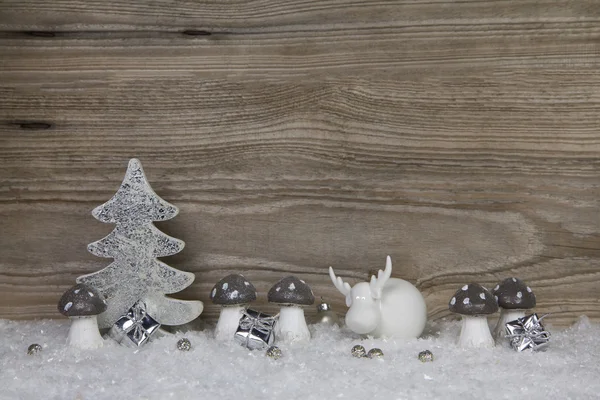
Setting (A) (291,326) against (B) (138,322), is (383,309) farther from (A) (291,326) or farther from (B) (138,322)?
(B) (138,322)

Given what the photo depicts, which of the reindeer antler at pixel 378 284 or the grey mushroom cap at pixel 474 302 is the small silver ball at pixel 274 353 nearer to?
the reindeer antler at pixel 378 284

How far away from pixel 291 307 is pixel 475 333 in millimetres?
303

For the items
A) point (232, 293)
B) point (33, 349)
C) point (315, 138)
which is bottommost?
point (33, 349)

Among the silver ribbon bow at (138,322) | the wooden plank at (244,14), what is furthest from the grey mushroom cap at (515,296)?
the silver ribbon bow at (138,322)

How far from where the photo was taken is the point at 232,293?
132 centimetres

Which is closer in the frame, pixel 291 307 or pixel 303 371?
pixel 303 371

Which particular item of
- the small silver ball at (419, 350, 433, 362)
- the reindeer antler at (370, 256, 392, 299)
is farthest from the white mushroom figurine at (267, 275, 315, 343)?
the small silver ball at (419, 350, 433, 362)

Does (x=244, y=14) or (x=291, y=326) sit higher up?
(x=244, y=14)

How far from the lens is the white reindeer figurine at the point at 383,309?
127 centimetres

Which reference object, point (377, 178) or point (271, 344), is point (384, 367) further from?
point (377, 178)

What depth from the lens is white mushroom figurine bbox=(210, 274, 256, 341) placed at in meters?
1.32

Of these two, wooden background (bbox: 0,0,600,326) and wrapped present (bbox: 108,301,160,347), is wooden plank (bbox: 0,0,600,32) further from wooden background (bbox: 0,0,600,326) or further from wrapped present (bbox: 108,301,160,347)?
wrapped present (bbox: 108,301,160,347)

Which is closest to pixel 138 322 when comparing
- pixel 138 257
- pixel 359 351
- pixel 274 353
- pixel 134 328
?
pixel 134 328

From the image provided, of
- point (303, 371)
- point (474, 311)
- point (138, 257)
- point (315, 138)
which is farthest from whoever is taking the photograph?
point (315, 138)
